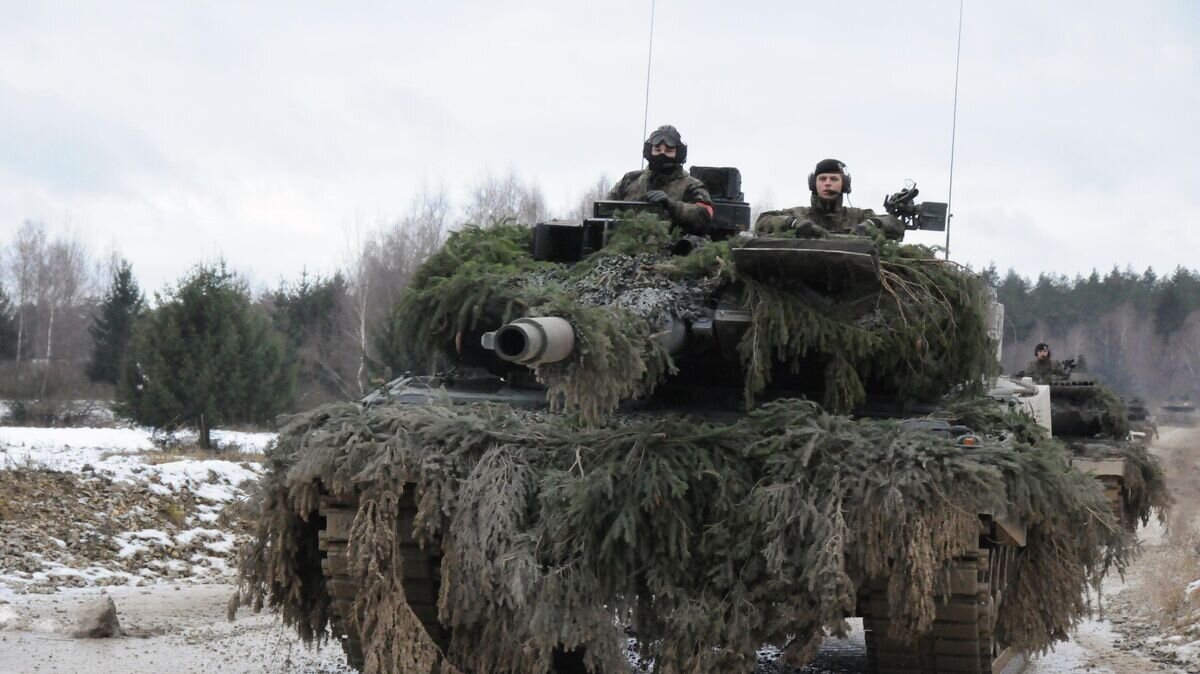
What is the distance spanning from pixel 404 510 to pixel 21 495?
7.59 m

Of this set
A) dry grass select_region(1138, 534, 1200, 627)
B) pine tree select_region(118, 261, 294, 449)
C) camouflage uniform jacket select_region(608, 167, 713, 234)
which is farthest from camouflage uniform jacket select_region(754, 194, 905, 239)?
pine tree select_region(118, 261, 294, 449)

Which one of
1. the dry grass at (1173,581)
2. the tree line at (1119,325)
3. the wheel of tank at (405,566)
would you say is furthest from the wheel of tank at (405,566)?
the tree line at (1119,325)

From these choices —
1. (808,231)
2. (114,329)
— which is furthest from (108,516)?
(114,329)

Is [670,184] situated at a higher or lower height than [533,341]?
higher

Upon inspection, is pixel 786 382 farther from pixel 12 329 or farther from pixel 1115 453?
pixel 12 329

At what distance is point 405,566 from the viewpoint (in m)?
6.74

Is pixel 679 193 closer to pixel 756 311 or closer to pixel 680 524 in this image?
pixel 756 311

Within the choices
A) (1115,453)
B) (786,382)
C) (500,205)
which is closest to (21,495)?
(786,382)

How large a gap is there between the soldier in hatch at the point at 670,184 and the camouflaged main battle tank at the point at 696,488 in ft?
2.20

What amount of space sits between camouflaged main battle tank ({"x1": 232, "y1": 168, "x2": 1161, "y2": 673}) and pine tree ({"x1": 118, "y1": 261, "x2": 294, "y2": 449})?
44.2ft

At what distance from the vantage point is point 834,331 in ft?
22.2

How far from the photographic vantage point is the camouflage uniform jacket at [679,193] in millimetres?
8094

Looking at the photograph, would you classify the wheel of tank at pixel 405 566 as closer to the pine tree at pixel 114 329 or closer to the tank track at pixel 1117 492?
the tank track at pixel 1117 492

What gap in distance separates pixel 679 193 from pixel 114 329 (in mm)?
26605
